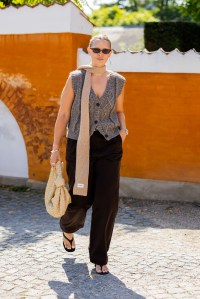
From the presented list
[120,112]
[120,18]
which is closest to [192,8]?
[120,112]

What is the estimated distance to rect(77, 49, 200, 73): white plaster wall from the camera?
289 inches

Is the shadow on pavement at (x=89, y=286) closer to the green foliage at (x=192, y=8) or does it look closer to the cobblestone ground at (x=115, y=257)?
the cobblestone ground at (x=115, y=257)

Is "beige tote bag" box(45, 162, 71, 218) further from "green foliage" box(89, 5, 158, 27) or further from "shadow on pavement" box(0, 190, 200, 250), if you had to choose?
"green foliage" box(89, 5, 158, 27)

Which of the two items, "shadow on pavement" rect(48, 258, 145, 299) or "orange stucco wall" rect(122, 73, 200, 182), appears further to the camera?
"orange stucco wall" rect(122, 73, 200, 182)

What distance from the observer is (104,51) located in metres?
4.67

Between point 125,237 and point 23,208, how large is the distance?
173cm

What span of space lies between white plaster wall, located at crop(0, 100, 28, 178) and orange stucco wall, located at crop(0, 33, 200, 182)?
0.12 metres

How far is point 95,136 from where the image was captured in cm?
469

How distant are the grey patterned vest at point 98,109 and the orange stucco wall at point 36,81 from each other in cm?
312

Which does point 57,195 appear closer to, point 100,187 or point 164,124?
point 100,187

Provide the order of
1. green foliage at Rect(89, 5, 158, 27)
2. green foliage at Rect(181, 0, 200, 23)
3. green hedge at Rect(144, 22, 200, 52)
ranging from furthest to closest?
green foliage at Rect(89, 5, 158, 27) < green hedge at Rect(144, 22, 200, 52) < green foliage at Rect(181, 0, 200, 23)

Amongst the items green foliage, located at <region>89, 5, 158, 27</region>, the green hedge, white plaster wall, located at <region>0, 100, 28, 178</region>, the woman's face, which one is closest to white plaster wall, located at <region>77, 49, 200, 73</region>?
white plaster wall, located at <region>0, 100, 28, 178</region>

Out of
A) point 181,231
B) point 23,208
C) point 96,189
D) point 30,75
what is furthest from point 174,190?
point 96,189

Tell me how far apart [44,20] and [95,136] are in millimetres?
3547
